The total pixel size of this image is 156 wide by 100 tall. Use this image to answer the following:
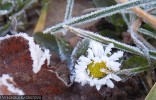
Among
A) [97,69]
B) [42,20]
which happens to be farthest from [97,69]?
[42,20]

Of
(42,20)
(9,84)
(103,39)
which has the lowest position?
(9,84)

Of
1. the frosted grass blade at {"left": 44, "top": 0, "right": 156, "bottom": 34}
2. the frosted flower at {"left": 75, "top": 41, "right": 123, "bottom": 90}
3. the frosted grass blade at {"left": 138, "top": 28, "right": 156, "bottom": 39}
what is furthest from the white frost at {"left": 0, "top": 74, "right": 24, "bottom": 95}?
the frosted grass blade at {"left": 138, "top": 28, "right": 156, "bottom": 39}

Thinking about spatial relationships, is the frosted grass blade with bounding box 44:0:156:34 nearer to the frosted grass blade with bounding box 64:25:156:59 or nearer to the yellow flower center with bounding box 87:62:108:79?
the frosted grass blade with bounding box 64:25:156:59

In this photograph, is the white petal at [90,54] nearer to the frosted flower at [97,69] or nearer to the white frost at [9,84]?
the frosted flower at [97,69]

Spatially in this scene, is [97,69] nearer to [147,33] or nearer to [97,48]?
[97,48]

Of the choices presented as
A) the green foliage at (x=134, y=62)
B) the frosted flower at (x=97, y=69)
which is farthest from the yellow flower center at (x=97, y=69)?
the green foliage at (x=134, y=62)

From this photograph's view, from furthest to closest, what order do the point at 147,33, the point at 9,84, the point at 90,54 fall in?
the point at 147,33
the point at 90,54
the point at 9,84

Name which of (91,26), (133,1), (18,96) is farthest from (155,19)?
(18,96)

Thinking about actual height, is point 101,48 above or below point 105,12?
below
